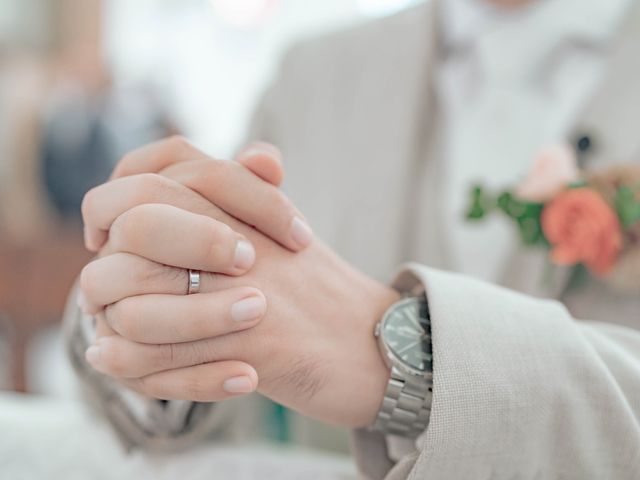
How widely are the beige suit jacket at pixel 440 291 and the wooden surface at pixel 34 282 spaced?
1.96 m

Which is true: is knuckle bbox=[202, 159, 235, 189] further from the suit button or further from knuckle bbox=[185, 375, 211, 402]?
the suit button

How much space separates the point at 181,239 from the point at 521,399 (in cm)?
26

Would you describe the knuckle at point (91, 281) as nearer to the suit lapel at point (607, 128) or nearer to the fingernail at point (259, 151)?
the fingernail at point (259, 151)

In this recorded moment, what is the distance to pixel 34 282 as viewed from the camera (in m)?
2.85

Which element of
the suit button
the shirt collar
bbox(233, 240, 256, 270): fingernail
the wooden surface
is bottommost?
the wooden surface

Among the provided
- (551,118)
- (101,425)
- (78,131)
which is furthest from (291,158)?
(78,131)

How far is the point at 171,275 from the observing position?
1.73 ft

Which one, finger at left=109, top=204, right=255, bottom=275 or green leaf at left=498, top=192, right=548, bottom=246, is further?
green leaf at left=498, top=192, right=548, bottom=246

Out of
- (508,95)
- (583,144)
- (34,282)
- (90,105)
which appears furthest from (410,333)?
(90,105)

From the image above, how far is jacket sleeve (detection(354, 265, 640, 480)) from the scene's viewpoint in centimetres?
50

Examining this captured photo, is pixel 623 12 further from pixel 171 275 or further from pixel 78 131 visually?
pixel 78 131

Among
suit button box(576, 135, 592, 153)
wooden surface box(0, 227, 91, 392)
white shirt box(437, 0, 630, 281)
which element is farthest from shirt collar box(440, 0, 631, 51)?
wooden surface box(0, 227, 91, 392)

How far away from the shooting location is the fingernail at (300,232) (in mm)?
563

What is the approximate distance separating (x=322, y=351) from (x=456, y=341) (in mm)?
100
